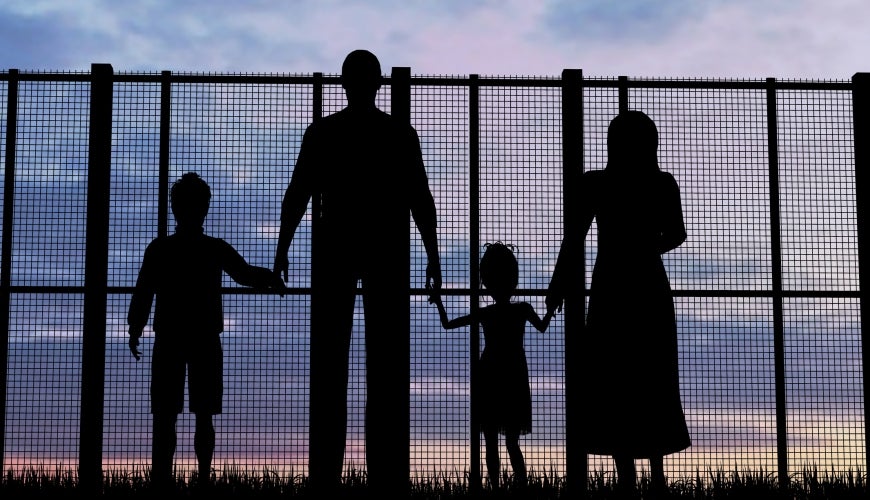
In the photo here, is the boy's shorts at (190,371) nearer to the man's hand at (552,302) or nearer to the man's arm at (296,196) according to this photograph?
the man's arm at (296,196)

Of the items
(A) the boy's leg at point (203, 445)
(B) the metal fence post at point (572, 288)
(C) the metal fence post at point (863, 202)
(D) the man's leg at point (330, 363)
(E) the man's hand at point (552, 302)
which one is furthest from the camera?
(C) the metal fence post at point (863, 202)

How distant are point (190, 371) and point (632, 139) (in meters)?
3.24

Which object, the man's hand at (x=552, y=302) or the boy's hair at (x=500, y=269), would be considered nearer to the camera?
the man's hand at (x=552, y=302)

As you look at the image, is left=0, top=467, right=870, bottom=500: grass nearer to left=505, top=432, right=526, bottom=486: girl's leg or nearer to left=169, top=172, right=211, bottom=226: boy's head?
left=505, top=432, right=526, bottom=486: girl's leg

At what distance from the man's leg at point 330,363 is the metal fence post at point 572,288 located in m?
2.05

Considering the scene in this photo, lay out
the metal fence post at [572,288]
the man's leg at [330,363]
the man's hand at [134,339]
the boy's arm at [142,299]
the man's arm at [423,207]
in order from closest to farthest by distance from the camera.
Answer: the man's leg at [330,363] < the man's arm at [423,207] < the boy's arm at [142,299] < the man's hand at [134,339] < the metal fence post at [572,288]

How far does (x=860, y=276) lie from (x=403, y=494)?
15.1 feet

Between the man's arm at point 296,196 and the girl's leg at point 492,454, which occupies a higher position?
the man's arm at point 296,196

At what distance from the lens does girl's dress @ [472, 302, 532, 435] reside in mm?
6988

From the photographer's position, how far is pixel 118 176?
7.61m

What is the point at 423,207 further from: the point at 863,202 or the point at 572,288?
the point at 863,202

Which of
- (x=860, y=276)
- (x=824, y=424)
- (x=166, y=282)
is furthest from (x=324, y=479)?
(x=860, y=276)

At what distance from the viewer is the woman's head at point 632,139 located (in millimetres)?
5293

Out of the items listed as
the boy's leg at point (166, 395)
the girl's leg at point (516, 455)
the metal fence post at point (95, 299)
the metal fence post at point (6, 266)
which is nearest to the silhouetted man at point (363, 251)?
the boy's leg at point (166, 395)
